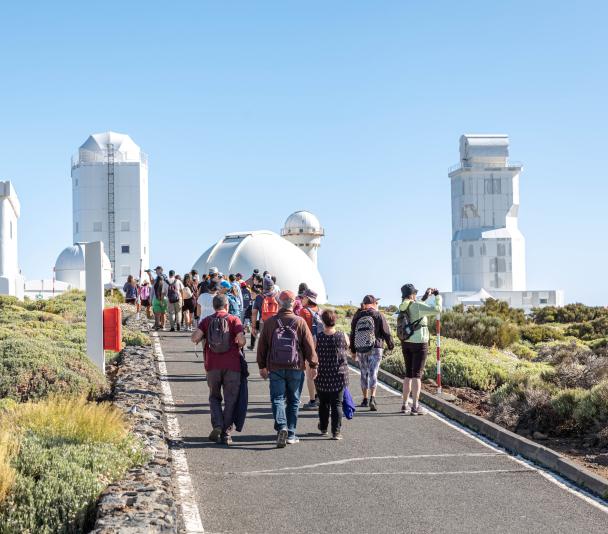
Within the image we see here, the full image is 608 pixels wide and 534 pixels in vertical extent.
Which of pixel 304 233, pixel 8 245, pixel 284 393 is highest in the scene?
pixel 304 233

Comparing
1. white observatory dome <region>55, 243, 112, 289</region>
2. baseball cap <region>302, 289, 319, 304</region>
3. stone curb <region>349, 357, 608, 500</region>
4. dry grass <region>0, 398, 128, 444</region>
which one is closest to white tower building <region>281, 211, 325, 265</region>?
white observatory dome <region>55, 243, 112, 289</region>

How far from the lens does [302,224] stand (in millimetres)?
76750

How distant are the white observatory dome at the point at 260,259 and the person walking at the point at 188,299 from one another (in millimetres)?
24392

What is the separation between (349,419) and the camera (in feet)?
37.2

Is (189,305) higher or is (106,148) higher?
(106,148)

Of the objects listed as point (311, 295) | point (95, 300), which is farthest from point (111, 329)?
point (311, 295)

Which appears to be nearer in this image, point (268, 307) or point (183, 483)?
point (183, 483)

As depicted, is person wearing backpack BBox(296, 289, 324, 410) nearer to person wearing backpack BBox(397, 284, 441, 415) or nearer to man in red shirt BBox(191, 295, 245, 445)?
person wearing backpack BBox(397, 284, 441, 415)

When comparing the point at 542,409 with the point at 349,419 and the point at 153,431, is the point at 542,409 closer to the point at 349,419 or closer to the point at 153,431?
the point at 349,419

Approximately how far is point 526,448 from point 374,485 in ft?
7.22

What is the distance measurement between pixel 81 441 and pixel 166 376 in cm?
784

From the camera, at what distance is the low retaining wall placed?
6.05 meters

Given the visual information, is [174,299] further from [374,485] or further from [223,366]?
[374,485]

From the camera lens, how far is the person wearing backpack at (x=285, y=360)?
9.99m
